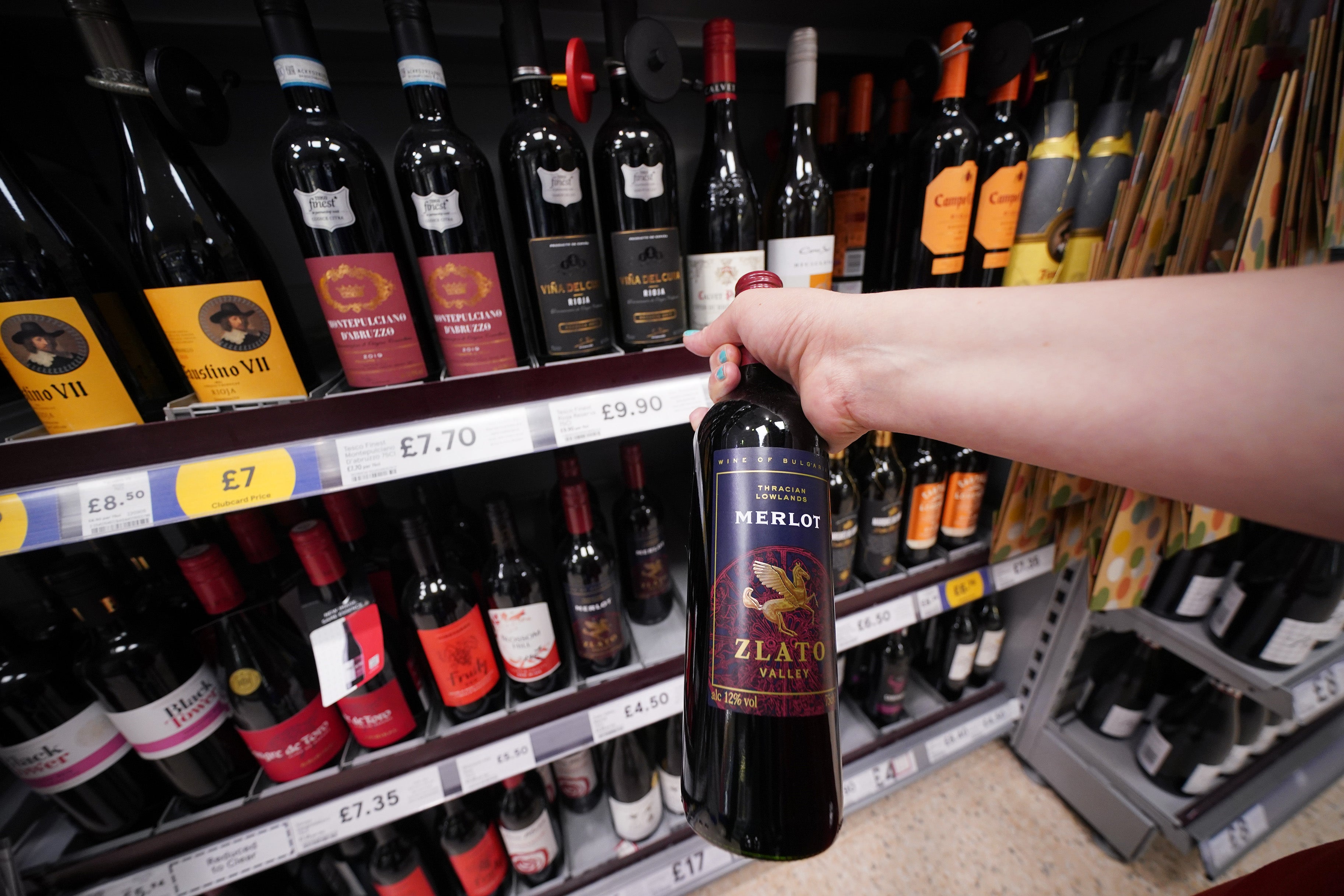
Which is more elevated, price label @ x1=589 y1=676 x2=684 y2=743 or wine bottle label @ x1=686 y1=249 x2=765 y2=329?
wine bottle label @ x1=686 y1=249 x2=765 y2=329

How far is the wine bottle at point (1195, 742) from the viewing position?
3.45 ft

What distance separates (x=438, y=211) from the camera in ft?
1.86

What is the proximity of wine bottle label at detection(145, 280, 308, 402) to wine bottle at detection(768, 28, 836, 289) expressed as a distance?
0.62 metres

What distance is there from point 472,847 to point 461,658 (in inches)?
16.8

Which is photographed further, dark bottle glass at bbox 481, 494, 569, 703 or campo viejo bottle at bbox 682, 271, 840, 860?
dark bottle glass at bbox 481, 494, 569, 703

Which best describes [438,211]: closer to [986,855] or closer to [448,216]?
[448,216]

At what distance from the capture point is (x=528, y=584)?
75 centimetres

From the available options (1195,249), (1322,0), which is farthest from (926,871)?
(1322,0)

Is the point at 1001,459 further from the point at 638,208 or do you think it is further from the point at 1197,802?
the point at 638,208

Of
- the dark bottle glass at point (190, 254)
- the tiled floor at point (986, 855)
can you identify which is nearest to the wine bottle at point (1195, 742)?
the tiled floor at point (986, 855)

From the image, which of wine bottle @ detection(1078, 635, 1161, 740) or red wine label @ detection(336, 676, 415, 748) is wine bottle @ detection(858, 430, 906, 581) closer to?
wine bottle @ detection(1078, 635, 1161, 740)

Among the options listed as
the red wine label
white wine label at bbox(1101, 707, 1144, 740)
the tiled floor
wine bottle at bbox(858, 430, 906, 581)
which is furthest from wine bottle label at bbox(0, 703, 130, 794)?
white wine label at bbox(1101, 707, 1144, 740)

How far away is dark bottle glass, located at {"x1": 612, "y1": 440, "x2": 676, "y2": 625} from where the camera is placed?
0.85 meters

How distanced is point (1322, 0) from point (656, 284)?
0.83 meters
